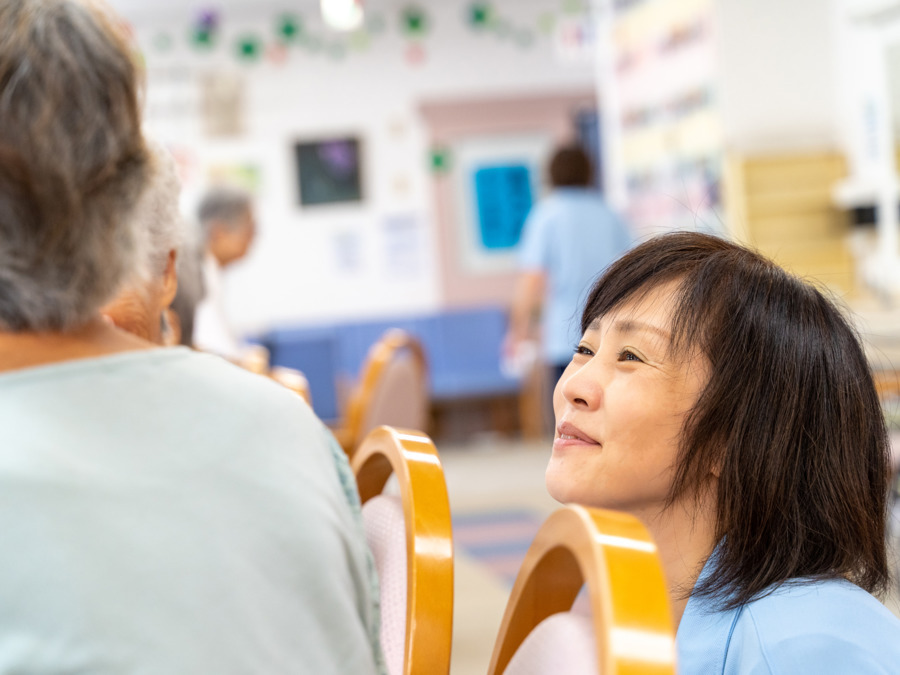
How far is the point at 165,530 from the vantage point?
→ 0.55 meters

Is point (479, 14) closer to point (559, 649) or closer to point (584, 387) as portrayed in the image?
point (584, 387)

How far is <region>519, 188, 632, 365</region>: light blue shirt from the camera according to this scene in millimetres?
3765

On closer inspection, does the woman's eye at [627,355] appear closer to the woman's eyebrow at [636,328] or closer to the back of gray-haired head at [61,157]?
the woman's eyebrow at [636,328]

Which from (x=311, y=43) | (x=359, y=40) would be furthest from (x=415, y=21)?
(x=311, y=43)

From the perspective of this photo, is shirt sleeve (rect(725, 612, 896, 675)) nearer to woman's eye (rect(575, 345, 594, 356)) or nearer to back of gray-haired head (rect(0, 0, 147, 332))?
woman's eye (rect(575, 345, 594, 356))

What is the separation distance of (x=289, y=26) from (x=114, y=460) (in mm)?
7833

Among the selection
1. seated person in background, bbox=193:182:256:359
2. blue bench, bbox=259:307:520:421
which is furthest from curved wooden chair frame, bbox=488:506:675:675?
blue bench, bbox=259:307:520:421

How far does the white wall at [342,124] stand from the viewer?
314 inches

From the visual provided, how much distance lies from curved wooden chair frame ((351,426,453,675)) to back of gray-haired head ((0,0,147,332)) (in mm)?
269

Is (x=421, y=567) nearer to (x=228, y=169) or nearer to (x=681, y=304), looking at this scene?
(x=681, y=304)

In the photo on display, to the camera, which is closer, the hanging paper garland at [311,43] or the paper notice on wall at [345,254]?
the hanging paper garland at [311,43]

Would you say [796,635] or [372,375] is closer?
[796,635]

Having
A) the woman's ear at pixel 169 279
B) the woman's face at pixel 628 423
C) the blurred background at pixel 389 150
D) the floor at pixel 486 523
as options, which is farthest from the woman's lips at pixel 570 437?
the blurred background at pixel 389 150

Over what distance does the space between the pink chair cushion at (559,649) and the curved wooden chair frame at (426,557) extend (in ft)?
0.23
